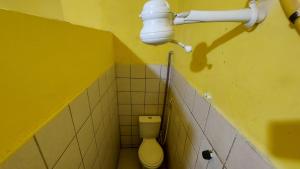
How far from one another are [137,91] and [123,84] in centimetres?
18

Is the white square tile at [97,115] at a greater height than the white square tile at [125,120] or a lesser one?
greater

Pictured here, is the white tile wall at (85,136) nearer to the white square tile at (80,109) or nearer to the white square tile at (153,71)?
the white square tile at (80,109)

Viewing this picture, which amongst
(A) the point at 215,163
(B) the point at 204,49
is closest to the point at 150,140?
(A) the point at 215,163

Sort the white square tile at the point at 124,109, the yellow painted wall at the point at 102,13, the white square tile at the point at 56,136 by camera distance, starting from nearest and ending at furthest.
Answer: the white square tile at the point at 56,136, the yellow painted wall at the point at 102,13, the white square tile at the point at 124,109

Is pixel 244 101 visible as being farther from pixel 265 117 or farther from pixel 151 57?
pixel 151 57

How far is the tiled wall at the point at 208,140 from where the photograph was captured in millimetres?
490

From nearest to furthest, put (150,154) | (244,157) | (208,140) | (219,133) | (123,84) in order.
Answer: (244,157)
(219,133)
(208,140)
(150,154)
(123,84)

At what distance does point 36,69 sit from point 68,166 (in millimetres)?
437

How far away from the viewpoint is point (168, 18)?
18.2 inches

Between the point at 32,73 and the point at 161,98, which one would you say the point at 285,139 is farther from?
the point at 161,98

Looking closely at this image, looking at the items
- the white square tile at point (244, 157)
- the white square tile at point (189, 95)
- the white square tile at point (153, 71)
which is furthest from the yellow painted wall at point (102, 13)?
the white square tile at point (244, 157)

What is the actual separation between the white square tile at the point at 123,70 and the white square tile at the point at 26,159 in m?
1.21

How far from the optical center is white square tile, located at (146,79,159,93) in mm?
1668

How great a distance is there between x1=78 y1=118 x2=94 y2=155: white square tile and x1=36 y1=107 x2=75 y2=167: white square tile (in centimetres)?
11
